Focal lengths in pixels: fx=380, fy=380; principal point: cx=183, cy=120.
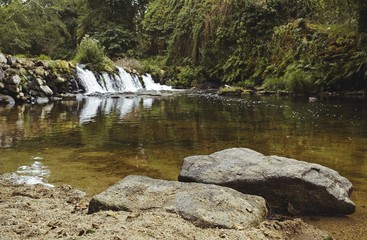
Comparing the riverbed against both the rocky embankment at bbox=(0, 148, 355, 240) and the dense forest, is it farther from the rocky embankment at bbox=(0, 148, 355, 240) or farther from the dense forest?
the dense forest

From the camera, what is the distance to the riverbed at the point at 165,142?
505 cm

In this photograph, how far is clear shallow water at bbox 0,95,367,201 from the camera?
532 centimetres

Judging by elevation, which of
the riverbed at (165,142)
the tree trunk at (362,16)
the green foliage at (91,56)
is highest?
the tree trunk at (362,16)

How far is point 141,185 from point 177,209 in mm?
663

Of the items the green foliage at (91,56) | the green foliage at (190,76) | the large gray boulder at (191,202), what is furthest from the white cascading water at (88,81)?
the large gray boulder at (191,202)

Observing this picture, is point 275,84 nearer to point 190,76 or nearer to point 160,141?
point 190,76

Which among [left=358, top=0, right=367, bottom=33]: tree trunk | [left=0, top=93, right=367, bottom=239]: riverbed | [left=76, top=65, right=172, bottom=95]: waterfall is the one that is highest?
[left=358, top=0, right=367, bottom=33]: tree trunk

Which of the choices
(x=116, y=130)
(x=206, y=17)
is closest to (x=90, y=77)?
(x=206, y=17)

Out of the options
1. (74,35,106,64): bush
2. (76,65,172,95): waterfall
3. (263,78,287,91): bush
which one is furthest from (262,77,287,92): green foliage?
(74,35,106,64): bush

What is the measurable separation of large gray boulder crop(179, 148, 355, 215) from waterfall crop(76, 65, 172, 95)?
19.6 metres

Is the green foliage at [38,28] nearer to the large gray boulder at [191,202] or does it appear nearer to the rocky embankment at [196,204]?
the rocky embankment at [196,204]

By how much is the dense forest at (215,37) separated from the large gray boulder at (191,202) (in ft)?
43.6

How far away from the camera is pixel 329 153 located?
6.11 metres

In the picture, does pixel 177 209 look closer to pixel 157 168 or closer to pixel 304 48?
pixel 157 168
